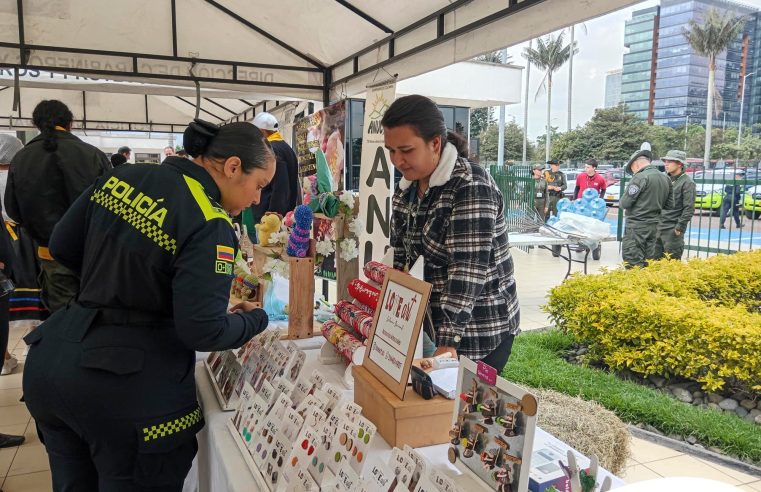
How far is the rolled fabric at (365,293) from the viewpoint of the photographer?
5.13 feet

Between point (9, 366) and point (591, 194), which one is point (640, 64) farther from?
point (9, 366)

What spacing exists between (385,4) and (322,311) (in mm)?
1871

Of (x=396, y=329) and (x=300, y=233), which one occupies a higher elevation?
(x=300, y=233)

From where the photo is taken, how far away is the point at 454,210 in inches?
57.4

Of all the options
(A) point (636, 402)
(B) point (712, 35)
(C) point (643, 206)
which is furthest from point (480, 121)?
(A) point (636, 402)

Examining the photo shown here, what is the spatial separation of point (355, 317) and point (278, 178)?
2.44 m

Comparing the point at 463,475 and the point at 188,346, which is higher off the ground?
the point at 188,346

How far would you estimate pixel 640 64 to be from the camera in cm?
4091

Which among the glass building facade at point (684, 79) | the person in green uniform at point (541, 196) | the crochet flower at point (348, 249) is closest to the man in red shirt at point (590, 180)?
the person in green uniform at point (541, 196)

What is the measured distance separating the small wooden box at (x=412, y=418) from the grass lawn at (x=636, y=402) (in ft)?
7.52

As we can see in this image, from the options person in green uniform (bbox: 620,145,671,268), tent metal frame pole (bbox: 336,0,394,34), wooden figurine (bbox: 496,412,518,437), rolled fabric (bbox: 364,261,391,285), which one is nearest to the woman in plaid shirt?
rolled fabric (bbox: 364,261,391,285)

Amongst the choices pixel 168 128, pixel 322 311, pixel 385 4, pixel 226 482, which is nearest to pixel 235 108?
pixel 168 128

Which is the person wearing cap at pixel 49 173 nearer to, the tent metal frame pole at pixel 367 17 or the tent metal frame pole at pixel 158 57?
the tent metal frame pole at pixel 158 57

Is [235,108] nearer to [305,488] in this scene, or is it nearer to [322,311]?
[322,311]
